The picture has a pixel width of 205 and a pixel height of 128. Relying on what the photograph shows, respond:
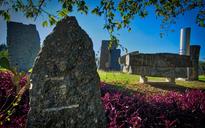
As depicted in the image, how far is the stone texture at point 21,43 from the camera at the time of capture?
28.3m

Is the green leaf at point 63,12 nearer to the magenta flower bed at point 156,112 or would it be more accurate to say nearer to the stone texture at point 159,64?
the magenta flower bed at point 156,112

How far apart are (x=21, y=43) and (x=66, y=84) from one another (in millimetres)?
27903

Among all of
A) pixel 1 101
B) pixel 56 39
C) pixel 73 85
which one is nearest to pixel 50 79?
pixel 73 85

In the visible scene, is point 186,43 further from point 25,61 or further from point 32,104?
point 32,104

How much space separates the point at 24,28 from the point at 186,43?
18.9m

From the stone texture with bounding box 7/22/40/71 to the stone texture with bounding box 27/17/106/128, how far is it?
995 inches

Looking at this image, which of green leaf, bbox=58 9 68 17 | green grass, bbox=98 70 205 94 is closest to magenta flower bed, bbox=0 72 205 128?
green leaf, bbox=58 9 68 17

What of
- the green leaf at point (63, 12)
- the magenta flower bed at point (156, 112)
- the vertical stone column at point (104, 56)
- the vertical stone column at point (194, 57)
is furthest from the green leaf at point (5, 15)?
the vertical stone column at point (104, 56)

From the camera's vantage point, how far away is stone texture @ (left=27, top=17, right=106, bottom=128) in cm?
341

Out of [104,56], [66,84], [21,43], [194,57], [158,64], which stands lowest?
[66,84]

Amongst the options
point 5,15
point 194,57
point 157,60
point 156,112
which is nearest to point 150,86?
point 157,60

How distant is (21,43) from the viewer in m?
29.8

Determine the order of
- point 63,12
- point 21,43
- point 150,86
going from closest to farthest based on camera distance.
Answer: point 63,12 → point 150,86 → point 21,43

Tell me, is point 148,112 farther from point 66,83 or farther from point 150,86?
point 150,86
